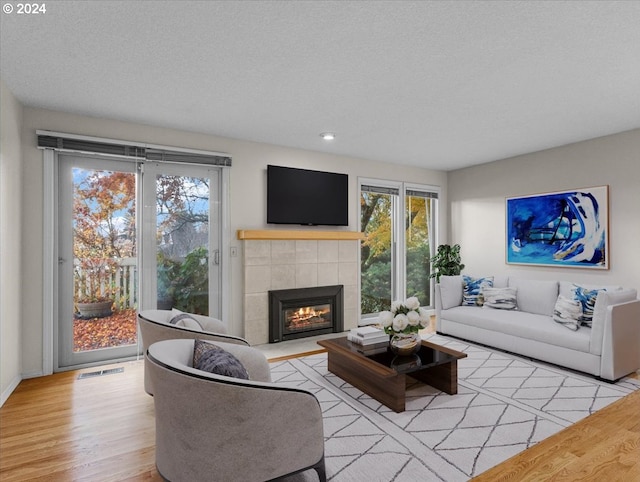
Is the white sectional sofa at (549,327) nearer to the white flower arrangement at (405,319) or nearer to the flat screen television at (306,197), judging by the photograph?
the white flower arrangement at (405,319)

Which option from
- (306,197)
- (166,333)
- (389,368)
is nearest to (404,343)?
(389,368)

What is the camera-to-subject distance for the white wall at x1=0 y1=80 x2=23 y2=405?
2770 mm

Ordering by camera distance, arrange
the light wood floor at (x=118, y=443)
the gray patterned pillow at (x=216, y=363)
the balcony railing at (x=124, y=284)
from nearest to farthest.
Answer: the gray patterned pillow at (x=216, y=363) < the light wood floor at (x=118, y=443) < the balcony railing at (x=124, y=284)

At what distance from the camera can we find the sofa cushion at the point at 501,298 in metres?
4.33

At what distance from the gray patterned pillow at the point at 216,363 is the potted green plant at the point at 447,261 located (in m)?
4.61

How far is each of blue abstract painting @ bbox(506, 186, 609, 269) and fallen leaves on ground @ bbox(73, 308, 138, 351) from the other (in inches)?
201

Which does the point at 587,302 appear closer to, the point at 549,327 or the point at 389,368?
the point at 549,327

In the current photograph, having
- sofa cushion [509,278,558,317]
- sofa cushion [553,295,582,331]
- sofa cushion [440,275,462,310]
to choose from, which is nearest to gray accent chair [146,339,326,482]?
sofa cushion [553,295,582,331]

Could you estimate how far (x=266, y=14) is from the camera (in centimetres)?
198

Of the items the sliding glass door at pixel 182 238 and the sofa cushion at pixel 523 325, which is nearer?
the sofa cushion at pixel 523 325

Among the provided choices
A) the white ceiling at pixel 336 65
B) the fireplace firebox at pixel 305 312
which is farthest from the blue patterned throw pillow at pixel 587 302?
the fireplace firebox at pixel 305 312

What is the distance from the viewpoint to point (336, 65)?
254cm

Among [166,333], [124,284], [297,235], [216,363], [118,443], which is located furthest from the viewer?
[297,235]

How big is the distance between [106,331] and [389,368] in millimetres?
2973
